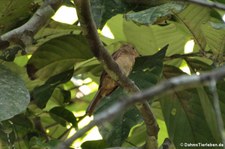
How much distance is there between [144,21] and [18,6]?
20.8 inches

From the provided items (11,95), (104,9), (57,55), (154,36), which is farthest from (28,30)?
(154,36)

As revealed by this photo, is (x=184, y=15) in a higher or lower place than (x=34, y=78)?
higher

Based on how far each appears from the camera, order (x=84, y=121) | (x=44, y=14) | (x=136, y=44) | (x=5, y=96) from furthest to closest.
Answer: (x=84, y=121), (x=136, y=44), (x=44, y=14), (x=5, y=96)

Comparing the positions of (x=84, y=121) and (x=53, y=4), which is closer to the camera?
(x=53, y=4)

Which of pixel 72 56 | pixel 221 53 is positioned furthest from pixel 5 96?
pixel 221 53

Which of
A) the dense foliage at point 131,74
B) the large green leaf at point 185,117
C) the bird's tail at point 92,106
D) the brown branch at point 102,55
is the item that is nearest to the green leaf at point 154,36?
the dense foliage at point 131,74

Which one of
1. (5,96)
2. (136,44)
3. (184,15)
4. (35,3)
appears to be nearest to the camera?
(5,96)

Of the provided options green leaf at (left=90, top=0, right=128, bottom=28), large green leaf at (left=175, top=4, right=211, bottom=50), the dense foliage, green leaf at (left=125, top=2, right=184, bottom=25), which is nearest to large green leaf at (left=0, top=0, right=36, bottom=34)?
the dense foliage

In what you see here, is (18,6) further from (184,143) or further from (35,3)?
(184,143)

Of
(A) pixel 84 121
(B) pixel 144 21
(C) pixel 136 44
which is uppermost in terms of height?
(B) pixel 144 21

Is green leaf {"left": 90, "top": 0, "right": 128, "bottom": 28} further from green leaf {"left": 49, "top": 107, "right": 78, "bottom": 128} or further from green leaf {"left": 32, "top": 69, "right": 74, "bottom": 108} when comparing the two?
green leaf {"left": 49, "top": 107, "right": 78, "bottom": 128}

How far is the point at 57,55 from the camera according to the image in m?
2.30

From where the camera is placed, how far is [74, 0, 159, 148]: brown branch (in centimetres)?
167

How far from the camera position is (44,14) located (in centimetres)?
189
